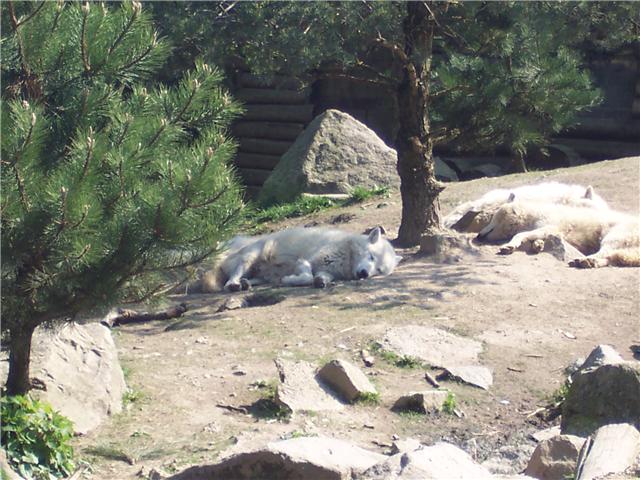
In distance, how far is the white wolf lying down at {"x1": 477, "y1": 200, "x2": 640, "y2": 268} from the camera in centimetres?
870

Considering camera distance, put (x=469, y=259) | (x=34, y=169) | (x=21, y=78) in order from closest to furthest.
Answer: (x=34, y=169) → (x=21, y=78) → (x=469, y=259)

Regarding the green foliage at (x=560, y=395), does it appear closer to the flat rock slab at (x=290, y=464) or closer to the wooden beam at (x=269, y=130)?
the flat rock slab at (x=290, y=464)

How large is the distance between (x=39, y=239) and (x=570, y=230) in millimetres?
6723

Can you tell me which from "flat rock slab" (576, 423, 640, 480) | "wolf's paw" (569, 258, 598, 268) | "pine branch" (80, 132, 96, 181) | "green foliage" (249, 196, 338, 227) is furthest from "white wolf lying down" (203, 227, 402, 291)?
"pine branch" (80, 132, 96, 181)

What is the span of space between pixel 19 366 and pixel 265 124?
11851 mm

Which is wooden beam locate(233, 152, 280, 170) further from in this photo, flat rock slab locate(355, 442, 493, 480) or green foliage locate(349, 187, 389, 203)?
flat rock slab locate(355, 442, 493, 480)

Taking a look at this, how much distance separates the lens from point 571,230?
9492mm

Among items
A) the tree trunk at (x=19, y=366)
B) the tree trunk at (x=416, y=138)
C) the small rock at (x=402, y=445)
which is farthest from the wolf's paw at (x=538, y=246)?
the tree trunk at (x=19, y=366)

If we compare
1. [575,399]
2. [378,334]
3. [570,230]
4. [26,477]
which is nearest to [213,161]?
[26,477]

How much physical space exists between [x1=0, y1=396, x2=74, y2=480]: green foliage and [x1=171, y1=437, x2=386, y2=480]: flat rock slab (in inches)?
24.6

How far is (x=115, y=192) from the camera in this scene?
3881 mm

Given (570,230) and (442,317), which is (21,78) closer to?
(442,317)

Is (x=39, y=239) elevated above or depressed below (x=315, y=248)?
above

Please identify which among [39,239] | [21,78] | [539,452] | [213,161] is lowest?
[539,452]
